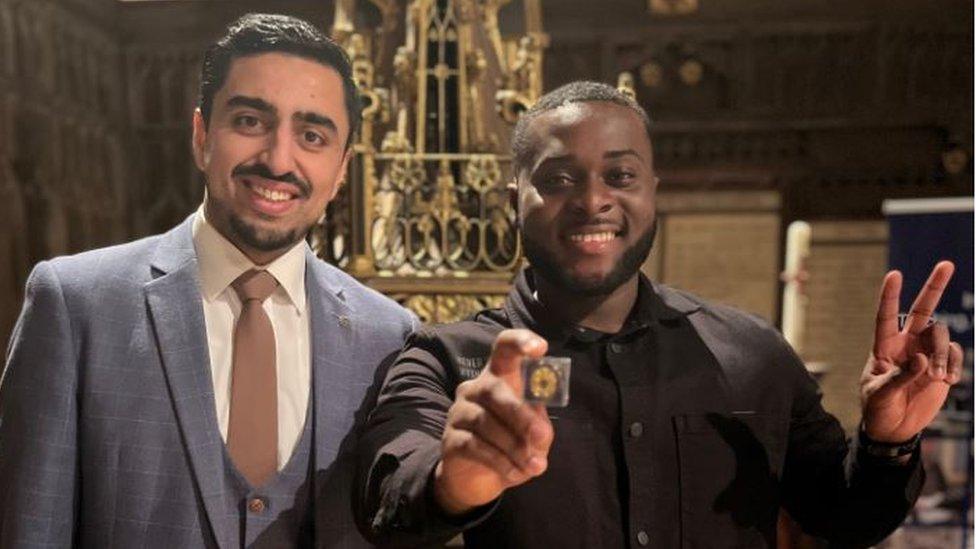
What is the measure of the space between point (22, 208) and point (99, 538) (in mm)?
1990

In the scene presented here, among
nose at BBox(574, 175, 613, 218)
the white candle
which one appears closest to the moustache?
nose at BBox(574, 175, 613, 218)

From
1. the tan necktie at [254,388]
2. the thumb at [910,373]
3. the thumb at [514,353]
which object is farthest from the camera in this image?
the tan necktie at [254,388]

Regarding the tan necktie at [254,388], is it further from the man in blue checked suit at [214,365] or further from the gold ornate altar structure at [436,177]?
the gold ornate altar structure at [436,177]

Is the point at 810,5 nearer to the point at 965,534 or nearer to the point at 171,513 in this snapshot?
the point at 965,534

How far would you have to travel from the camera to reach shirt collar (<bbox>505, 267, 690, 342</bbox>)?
126 cm

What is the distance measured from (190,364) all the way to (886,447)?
1006 mm

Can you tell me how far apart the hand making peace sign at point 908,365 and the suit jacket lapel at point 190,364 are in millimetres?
928

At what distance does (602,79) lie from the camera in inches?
202

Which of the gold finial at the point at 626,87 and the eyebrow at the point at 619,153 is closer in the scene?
the eyebrow at the point at 619,153

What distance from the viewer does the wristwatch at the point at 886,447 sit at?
1227 millimetres

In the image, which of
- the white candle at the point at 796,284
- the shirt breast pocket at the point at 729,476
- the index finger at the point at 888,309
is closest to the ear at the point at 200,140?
the shirt breast pocket at the point at 729,476

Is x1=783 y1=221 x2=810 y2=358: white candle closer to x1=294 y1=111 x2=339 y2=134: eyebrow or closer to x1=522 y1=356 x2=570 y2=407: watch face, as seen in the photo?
x1=294 y1=111 x2=339 y2=134: eyebrow

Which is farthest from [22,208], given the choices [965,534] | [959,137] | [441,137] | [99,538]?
[959,137]

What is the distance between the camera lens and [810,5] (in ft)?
16.3
